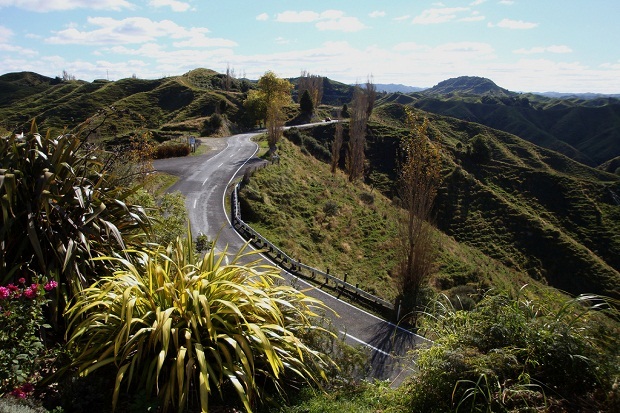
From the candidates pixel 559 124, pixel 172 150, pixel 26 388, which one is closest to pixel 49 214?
pixel 26 388

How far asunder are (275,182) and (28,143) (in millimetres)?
23968

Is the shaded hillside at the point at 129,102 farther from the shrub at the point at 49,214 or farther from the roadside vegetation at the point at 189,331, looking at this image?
the roadside vegetation at the point at 189,331

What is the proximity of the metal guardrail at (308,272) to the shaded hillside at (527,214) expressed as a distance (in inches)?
867

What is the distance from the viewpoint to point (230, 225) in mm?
21656

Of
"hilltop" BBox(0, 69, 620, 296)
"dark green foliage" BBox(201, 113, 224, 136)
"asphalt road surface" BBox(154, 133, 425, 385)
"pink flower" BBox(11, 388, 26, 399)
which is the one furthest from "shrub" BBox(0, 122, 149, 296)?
"dark green foliage" BBox(201, 113, 224, 136)

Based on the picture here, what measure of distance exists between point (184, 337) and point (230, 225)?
17661 mm

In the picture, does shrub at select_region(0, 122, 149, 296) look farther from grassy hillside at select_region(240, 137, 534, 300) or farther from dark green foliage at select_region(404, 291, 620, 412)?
grassy hillside at select_region(240, 137, 534, 300)

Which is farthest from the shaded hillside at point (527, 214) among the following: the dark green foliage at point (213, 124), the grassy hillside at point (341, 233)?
the dark green foliage at point (213, 124)

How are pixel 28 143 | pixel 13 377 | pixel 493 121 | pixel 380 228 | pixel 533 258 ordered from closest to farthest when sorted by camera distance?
pixel 13 377, pixel 28 143, pixel 380 228, pixel 533 258, pixel 493 121

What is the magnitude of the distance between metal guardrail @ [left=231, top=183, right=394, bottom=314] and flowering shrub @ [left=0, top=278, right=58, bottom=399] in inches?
368

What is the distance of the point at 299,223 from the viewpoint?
82.4 feet

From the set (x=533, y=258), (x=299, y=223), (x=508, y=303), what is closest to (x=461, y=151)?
(x=533, y=258)

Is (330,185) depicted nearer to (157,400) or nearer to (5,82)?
(157,400)

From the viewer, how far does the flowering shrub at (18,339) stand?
→ 359 cm
